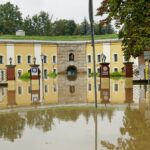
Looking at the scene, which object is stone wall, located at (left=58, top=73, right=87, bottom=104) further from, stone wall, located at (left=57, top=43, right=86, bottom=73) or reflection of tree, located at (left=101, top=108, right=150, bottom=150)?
stone wall, located at (left=57, top=43, right=86, bottom=73)

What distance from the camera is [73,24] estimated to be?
76688 millimetres

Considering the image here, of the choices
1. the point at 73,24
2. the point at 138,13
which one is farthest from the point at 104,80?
the point at 73,24

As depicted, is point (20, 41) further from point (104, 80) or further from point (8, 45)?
point (104, 80)

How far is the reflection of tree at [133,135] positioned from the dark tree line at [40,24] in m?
62.5

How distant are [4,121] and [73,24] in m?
65.4

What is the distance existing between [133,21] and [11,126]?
12.7 meters

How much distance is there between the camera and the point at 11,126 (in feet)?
36.6

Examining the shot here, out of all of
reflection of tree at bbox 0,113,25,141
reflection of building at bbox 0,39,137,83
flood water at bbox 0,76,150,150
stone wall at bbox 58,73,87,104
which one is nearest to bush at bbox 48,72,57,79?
reflection of building at bbox 0,39,137,83

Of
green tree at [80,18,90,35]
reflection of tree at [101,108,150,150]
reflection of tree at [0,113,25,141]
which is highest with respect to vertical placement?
green tree at [80,18,90,35]

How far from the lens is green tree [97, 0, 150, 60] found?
70.6ft

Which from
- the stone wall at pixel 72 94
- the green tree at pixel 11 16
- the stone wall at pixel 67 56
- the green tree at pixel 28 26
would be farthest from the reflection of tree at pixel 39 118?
the green tree at pixel 28 26

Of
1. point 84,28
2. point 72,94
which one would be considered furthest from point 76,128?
point 84,28

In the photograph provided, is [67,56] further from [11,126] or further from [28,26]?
[11,126]

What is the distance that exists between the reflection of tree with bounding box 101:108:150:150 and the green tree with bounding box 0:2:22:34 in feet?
205
